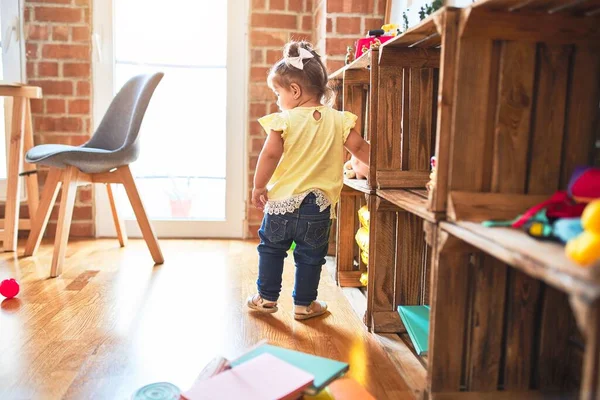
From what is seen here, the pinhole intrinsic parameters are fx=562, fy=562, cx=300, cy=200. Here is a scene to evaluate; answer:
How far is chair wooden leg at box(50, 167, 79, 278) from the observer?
222 centimetres

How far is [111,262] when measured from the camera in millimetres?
2480

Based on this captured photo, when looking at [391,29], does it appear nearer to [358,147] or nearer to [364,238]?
[358,147]

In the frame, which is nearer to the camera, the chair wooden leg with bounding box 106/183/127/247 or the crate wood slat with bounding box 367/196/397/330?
the crate wood slat with bounding box 367/196/397/330

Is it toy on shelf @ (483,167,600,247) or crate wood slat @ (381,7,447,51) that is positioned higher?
crate wood slat @ (381,7,447,51)

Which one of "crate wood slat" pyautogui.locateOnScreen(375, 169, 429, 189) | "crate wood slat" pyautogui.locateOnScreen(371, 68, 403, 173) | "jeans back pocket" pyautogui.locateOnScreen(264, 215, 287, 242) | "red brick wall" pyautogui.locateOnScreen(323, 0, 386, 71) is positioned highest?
"red brick wall" pyautogui.locateOnScreen(323, 0, 386, 71)

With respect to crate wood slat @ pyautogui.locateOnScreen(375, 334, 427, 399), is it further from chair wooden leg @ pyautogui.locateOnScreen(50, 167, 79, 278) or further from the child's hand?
chair wooden leg @ pyautogui.locateOnScreen(50, 167, 79, 278)

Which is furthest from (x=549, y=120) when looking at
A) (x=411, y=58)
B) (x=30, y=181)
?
(x=30, y=181)

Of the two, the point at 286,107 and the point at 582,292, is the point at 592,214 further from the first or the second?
the point at 286,107

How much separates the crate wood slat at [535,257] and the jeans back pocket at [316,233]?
73cm

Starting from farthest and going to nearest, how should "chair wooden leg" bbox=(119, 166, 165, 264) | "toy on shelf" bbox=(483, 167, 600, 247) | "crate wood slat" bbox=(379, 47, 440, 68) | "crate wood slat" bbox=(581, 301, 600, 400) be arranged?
"chair wooden leg" bbox=(119, 166, 165, 264) < "crate wood slat" bbox=(379, 47, 440, 68) < "toy on shelf" bbox=(483, 167, 600, 247) < "crate wood slat" bbox=(581, 301, 600, 400)

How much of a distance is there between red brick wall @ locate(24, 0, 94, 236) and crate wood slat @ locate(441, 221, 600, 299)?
246cm

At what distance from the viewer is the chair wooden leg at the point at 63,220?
2.22 metres

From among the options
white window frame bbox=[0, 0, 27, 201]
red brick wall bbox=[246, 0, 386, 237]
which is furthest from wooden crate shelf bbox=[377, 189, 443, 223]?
white window frame bbox=[0, 0, 27, 201]

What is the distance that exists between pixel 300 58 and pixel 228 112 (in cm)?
135
